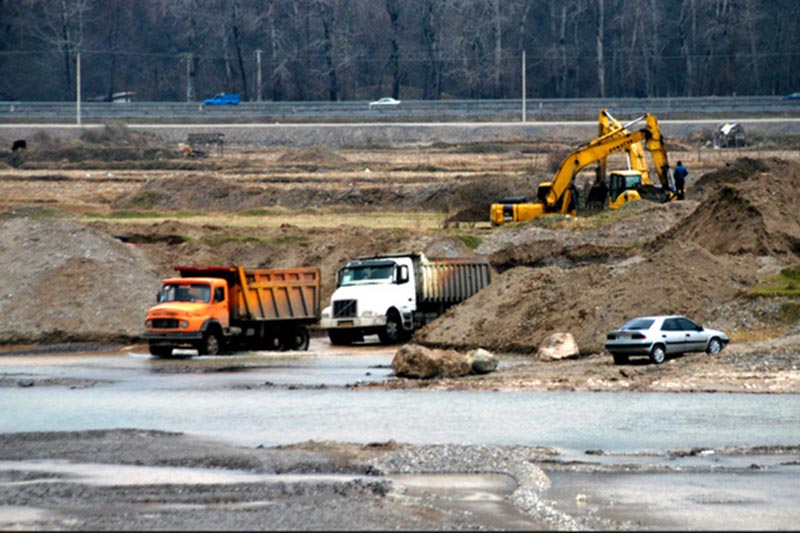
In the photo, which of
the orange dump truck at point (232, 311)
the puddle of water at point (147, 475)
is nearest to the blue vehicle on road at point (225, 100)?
the orange dump truck at point (232, 311)

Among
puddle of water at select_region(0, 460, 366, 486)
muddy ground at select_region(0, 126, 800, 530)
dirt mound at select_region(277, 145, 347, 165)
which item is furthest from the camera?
dirt mound at select_region(277, 145, 347, 165)

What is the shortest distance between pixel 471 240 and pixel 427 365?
23727mm

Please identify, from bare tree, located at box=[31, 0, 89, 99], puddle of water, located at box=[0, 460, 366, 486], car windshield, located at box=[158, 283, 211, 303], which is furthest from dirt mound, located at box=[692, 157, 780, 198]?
bare tree, located at box=[31, 0, 89, 99]

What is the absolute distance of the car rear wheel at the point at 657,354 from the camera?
108ft

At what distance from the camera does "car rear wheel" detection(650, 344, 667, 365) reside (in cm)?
3300

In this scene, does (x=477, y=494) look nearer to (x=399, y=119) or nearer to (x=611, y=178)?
(x=611, y=178)

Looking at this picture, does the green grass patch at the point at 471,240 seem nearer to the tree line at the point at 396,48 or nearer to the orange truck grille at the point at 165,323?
the orange truck grille at the point at 165,323

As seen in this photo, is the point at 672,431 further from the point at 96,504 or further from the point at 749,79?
the point at 749,79

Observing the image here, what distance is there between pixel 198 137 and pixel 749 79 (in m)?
57.7

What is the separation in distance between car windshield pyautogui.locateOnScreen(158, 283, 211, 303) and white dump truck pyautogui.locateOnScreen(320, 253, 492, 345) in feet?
14.3

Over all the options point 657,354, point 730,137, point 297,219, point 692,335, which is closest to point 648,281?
point 692,335

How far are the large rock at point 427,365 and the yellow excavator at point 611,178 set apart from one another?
1123 inches

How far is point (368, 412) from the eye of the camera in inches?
1053

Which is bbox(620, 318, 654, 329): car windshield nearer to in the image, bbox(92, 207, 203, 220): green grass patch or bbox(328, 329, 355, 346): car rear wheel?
bbox(328, 329, 355, 346): car rear wheel
